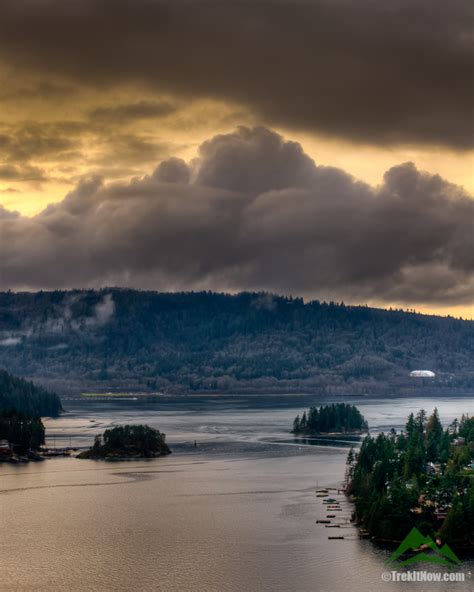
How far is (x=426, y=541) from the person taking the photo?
87.6 m

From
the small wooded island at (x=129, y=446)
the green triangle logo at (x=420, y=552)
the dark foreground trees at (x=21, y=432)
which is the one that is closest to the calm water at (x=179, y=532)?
the green triangle logo at (x=420, y=552)

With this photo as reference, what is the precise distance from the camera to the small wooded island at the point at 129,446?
165 metres

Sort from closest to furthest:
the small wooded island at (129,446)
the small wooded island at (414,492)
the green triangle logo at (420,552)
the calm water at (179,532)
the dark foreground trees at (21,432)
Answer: the calm water at (179,532), the green triangle logo at (420,552), the small wooded island at (414,492), the small wooded island at (129,446), the dark foreground trees at (21,432)

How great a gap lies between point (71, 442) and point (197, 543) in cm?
9911

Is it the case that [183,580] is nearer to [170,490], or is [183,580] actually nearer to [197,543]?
[197,543]

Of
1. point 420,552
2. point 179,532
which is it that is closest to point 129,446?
point 179,532

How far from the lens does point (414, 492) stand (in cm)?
9469

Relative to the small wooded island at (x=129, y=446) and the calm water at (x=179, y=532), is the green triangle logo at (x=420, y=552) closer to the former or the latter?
the calm water at (x=179, y=532)

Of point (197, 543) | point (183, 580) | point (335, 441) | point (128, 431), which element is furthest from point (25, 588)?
point (335, 441)

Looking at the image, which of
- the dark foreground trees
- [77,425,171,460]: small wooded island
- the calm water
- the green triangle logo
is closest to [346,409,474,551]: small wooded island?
the green triangle logo

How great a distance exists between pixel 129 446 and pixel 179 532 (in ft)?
235

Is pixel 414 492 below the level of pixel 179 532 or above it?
above

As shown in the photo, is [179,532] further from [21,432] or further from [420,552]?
[21,432]

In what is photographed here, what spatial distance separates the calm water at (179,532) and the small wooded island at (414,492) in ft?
10.2
